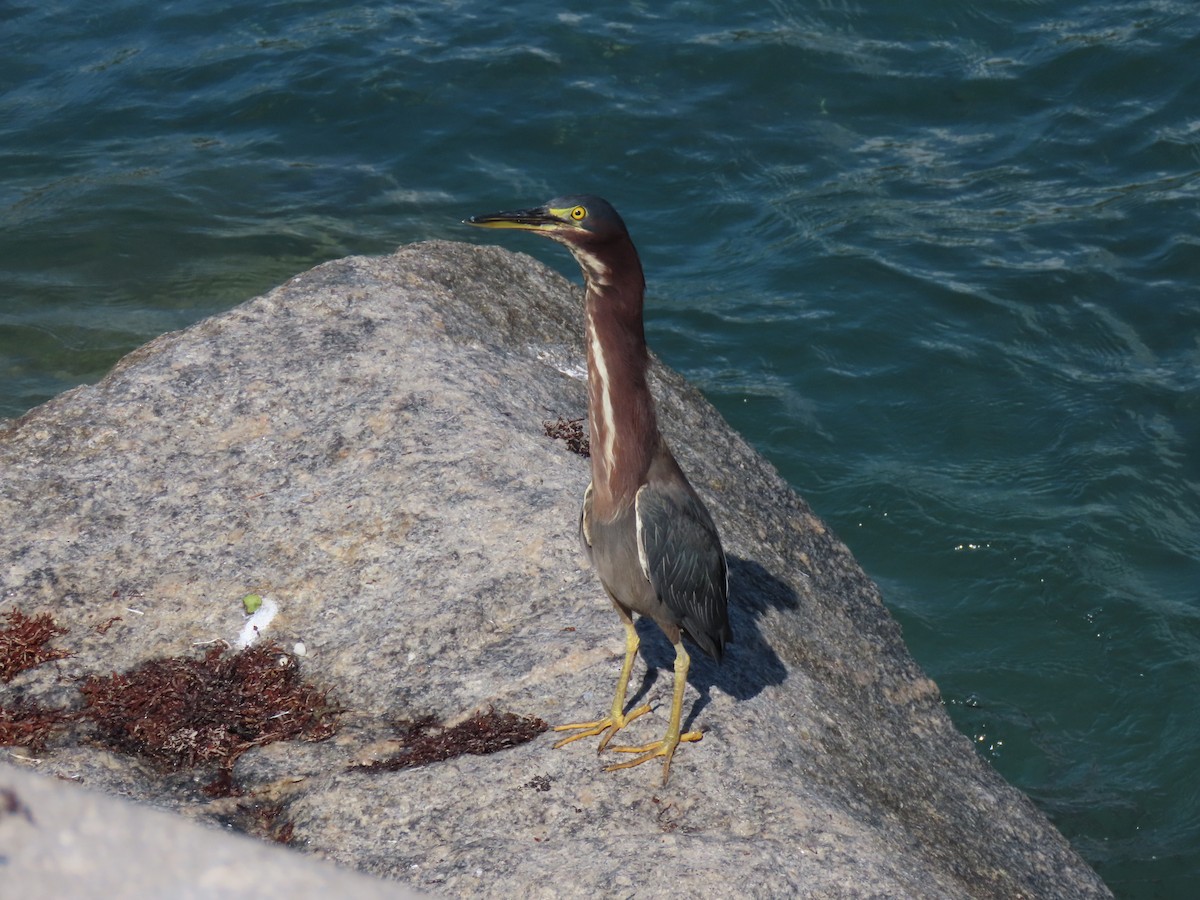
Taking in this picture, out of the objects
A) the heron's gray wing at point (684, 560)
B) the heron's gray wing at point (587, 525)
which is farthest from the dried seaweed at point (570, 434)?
the heron's gray wing at point (684, 560)

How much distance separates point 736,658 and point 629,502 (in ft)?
3.66

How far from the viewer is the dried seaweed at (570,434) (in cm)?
708

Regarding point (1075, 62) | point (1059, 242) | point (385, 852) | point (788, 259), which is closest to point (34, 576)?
point (385, 852)

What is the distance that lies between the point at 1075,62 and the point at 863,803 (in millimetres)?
12443

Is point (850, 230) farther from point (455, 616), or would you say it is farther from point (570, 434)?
point (455, 616)

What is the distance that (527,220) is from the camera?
498 centimetres

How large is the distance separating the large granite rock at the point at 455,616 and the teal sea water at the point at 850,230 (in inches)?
104

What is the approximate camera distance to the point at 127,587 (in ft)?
19.6

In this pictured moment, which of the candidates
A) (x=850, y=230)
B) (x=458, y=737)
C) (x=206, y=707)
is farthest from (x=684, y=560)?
(x=850, y=230)

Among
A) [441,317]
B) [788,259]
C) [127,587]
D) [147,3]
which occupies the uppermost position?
[147,3]

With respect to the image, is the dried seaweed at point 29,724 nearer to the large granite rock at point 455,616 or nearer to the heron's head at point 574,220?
the large granite rock at point 455,616

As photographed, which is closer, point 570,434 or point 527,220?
point 527,220

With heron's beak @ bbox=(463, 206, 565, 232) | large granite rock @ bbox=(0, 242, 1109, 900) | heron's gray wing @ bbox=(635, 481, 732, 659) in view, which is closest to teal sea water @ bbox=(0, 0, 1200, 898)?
large granite rock @ bbox=(0, 242, 1109, 900)

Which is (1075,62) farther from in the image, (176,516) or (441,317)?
(176,516)
